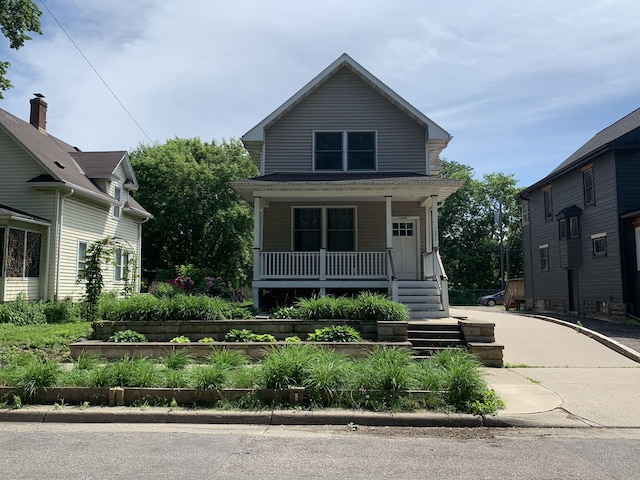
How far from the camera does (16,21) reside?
16.3 metres

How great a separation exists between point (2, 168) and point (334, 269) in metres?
12.8

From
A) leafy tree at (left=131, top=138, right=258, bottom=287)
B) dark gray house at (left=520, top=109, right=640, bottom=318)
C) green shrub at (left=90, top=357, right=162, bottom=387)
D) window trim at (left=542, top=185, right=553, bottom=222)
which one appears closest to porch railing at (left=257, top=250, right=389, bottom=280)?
green shrub at (left=90, top=357, right=162, bottom=387)

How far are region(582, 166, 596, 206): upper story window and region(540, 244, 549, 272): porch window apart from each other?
4.54 meters

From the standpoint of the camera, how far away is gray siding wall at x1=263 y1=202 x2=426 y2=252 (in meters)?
16.5

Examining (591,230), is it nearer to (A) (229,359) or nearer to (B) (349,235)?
(B) (349,235)

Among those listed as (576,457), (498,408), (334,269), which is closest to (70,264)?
(334,269)

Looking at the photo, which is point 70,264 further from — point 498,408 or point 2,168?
point 498,408

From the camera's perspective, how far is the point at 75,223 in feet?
61.9

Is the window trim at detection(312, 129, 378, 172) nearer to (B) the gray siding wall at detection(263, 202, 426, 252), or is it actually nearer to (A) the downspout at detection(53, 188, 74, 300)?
(B) the gray siding wall at detection(263, 202, 426, 252)

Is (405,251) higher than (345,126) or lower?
lower

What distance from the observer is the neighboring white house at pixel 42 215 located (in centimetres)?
1605

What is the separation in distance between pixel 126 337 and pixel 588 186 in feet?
64.0

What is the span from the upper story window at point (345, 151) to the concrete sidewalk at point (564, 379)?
7031 mm

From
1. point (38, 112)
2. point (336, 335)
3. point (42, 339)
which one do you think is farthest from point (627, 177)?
point (38, 112)
